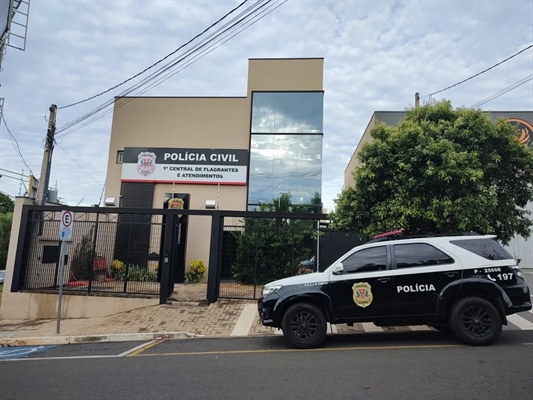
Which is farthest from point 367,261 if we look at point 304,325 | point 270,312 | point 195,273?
point 195,273

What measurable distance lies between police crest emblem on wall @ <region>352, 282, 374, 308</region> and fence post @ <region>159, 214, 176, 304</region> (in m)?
6.89

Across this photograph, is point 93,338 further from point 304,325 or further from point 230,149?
point 230,149

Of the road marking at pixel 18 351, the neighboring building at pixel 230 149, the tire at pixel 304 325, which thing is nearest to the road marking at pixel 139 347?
the road marking at pixel 18 351

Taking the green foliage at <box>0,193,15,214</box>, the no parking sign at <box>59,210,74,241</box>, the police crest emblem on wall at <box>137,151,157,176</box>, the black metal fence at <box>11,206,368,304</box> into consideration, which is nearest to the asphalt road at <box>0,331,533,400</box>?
the no parking sign at <box>59,210,74,241</box>

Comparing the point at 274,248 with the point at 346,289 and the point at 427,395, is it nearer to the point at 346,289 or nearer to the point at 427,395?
the point at 346,289

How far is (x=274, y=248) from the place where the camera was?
14047 millimetres

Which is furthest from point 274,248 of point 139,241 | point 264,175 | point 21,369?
point 21,369

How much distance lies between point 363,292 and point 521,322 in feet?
15.4

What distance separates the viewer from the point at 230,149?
63.6ft

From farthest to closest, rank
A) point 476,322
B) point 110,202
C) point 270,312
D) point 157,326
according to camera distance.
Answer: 1. point 110,202
2. point 157,326
3. point 270,312
4. point 476,322

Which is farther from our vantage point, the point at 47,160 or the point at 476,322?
the point at 47,160

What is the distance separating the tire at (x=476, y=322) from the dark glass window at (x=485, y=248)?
0.79 meters

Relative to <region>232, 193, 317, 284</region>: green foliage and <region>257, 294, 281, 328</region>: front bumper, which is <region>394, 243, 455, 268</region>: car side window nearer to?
<region>257, 294, 281, 328</region>: front bumper

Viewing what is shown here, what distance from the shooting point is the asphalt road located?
188 inches
